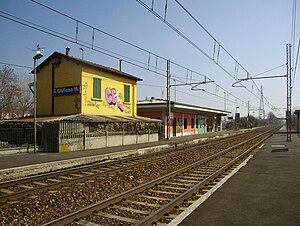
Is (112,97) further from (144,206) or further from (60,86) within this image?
(144,206)

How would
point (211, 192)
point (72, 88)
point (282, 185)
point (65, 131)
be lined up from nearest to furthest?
point (211, 192) → point (282, 185) → point (65, 131) → point (72, 88)

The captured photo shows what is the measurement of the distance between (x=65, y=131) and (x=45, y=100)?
9424 mm

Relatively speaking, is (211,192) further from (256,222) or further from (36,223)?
(36,223)

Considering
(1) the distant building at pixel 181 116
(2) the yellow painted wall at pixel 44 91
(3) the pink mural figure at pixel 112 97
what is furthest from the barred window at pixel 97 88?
(1) the distant building at pixel 181 116

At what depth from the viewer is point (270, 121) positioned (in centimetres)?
17562

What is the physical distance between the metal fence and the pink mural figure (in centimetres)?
847

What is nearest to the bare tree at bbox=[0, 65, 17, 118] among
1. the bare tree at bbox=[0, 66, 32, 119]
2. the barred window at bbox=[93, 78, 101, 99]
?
the bare tree at bbox=[0, 66, 32, 119]

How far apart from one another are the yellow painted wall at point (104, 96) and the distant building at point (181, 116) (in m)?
5.77

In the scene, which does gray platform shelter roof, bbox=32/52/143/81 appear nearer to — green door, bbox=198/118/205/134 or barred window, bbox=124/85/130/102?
barred window, bbox=124/85/130/102

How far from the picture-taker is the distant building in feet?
116

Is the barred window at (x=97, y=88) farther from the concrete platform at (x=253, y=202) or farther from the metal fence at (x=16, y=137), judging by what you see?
the concrete platform at (x=253, y=202)

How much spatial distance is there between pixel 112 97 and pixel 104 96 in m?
1.14

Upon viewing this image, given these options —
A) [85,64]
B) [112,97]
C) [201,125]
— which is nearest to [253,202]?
[85,64]

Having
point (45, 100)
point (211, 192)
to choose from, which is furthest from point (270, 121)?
point (211, 192)
